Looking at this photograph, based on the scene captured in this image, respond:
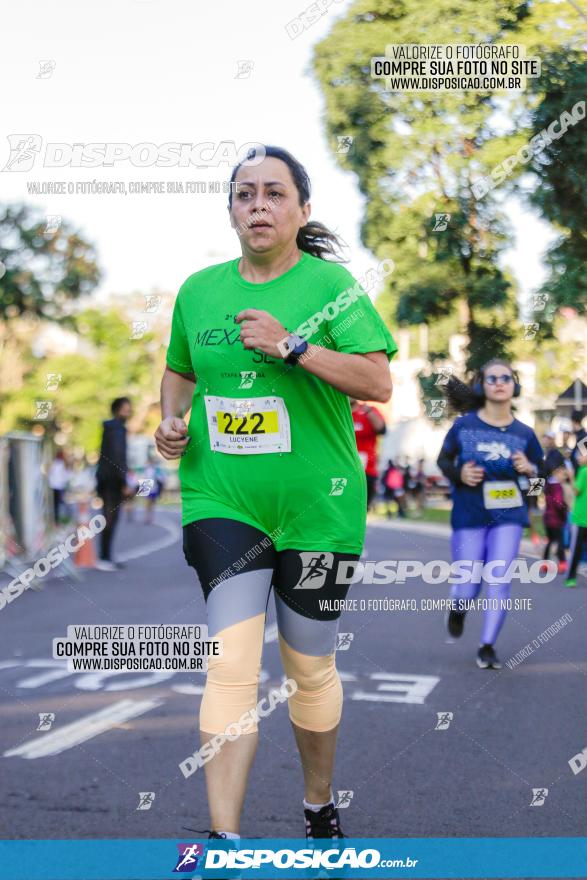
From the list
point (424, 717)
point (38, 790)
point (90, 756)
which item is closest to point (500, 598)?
point (424, 717)

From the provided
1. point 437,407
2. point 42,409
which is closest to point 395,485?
point 437,407

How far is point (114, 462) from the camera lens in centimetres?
1171

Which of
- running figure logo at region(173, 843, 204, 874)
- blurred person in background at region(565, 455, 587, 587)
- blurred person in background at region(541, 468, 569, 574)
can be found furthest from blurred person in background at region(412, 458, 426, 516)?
running figure logo at region(173, 843, 204, 874)

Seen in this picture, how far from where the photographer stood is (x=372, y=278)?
547cm

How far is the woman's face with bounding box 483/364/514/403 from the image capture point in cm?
610

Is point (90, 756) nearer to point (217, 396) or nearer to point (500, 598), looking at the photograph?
point (217, 396)

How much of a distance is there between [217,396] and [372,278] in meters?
2.58

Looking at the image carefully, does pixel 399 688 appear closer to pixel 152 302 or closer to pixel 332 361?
pixel 152 302

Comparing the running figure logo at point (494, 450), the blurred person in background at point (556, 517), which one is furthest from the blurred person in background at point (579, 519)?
the running figure logo at point (494, 450)

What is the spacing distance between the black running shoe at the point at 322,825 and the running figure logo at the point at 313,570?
67cm

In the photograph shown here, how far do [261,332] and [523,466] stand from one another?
138 inches

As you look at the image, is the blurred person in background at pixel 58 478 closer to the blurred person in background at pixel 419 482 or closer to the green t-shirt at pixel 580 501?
the blurred person in background at pixel 419 482

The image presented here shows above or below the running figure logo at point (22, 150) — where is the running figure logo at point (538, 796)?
below

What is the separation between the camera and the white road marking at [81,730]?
15.0 feet
